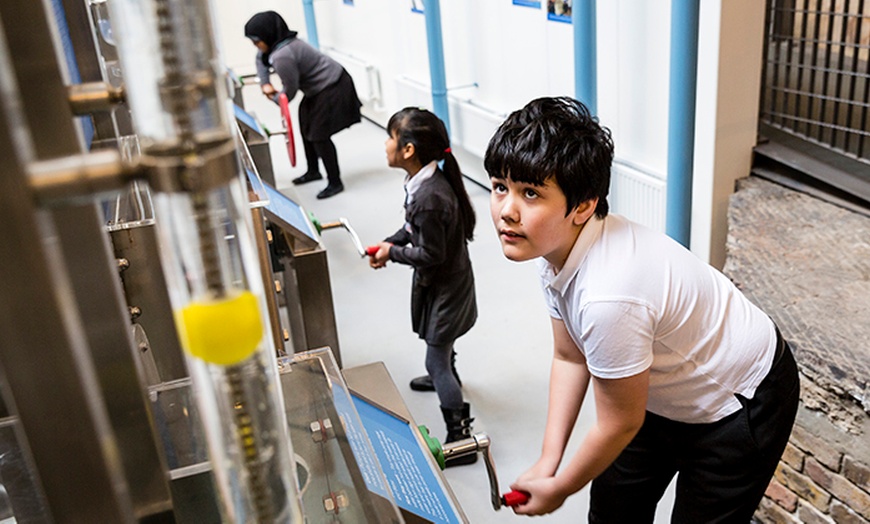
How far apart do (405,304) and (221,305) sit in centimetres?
375

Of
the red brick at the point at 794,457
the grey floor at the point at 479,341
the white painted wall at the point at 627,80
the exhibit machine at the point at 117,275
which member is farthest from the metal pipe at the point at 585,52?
the exhibit machine at the point at 117,275

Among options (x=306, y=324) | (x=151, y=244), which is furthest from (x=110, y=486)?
(x=306, y=324)

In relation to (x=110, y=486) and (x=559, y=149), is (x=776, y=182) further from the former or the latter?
(x=110, y=486)

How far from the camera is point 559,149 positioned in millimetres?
1518

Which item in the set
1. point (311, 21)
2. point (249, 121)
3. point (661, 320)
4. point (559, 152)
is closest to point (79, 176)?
point (559, 152)

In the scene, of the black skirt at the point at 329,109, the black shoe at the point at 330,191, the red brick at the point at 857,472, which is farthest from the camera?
the black shoe at the point at 330,191

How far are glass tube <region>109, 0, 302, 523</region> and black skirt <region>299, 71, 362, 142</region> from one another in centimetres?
547

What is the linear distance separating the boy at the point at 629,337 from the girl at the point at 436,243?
3.17 ft

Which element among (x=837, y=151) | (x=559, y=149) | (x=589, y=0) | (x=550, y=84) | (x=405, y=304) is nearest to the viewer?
(x=559, y=149)

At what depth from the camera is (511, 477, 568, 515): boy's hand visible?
1.69m

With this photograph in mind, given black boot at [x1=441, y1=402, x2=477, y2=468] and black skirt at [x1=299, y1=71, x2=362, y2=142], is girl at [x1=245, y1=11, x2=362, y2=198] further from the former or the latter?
black boot at [x1=441, y1=402, x2=477, y2=468]

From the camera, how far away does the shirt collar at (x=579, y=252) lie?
1567 millimetres

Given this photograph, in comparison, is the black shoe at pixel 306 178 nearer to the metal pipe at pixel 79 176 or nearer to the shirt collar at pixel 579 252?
the shirt collar at pixel 579 252

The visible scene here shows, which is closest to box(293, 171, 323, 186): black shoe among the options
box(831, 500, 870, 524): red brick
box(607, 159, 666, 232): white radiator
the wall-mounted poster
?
the wall-mounted poster
